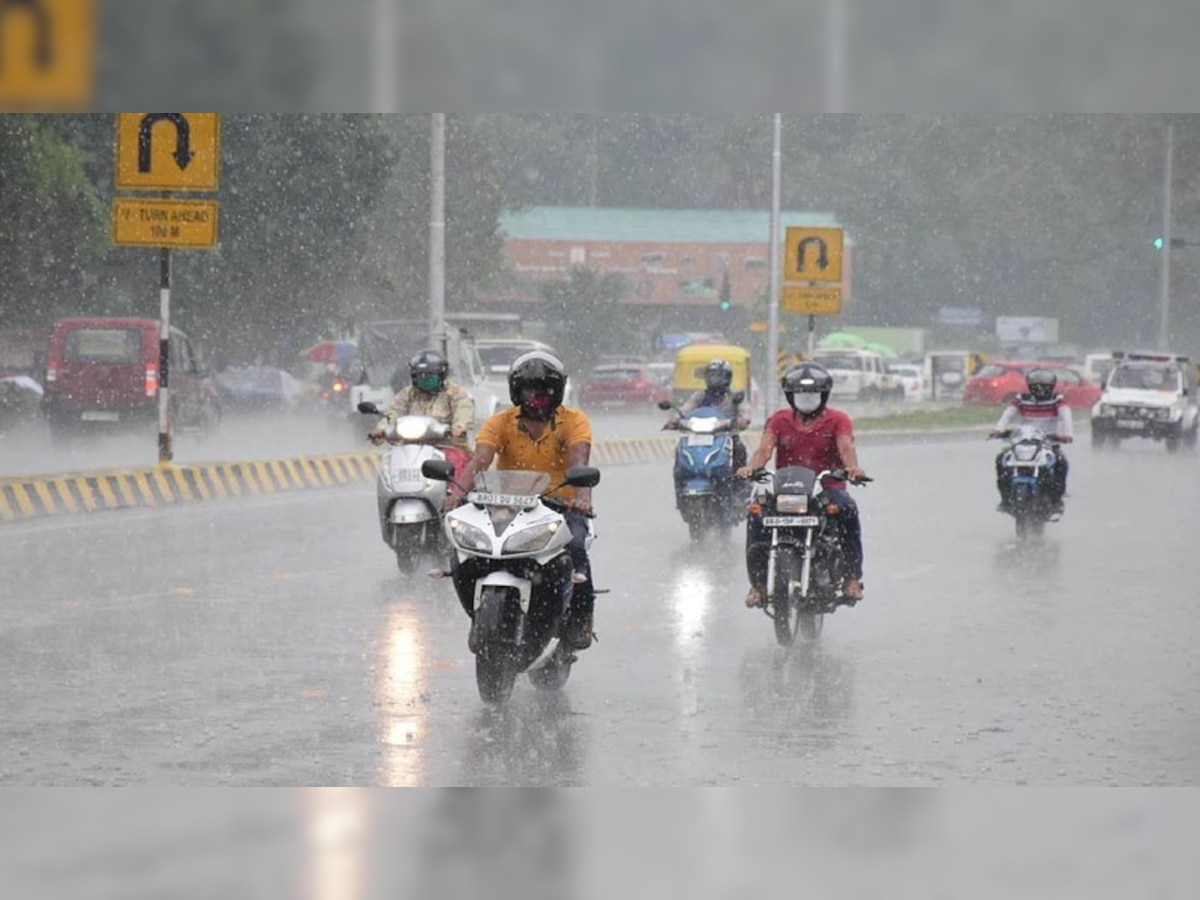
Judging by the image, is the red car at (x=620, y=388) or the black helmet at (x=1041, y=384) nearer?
the black helmet at (x=1041, y=384)

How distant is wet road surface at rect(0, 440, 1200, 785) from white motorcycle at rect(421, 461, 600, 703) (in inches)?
11.6

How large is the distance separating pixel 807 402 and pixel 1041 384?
7.67m

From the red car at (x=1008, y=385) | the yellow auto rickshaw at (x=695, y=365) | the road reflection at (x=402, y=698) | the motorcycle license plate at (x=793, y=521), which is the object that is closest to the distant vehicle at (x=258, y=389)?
the yellow auto rickshaw at (x=695, y=365)

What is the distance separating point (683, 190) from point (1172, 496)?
4089 centimetres

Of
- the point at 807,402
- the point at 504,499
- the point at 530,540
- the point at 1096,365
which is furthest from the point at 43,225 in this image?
the point at 1096,365

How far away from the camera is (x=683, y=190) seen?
6700cm

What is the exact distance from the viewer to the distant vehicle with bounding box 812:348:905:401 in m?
57.7

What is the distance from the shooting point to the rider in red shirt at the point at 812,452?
1258cm

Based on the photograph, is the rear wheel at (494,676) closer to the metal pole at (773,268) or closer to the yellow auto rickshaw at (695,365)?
the metal pole at (773,268)

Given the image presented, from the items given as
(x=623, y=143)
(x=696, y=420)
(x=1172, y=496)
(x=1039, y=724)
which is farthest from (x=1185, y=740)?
(x=623, y=143)

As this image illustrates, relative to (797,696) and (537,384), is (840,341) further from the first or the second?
(537,384)

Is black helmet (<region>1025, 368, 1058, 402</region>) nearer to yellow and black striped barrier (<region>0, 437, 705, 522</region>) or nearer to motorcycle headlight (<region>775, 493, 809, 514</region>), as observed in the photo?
yellow and black striped barrier (<region>0, 437, 705, 522</region>)
